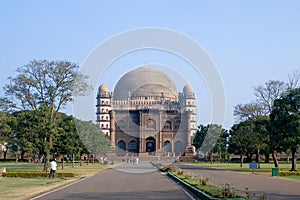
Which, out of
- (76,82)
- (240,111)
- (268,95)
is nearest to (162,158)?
(240,111)

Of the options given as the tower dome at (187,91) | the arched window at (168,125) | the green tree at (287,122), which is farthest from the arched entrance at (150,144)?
the green tree at (287,122)

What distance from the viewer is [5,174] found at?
114ft

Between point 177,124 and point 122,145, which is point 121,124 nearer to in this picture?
point 122,145

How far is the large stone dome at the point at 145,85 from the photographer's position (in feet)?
398

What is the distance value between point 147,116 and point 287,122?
7482 centimetres

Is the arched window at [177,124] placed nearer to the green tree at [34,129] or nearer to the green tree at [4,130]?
the green tree at [4,130]

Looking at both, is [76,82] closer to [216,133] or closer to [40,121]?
[40,121]

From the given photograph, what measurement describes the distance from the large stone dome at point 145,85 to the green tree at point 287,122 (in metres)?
77.0

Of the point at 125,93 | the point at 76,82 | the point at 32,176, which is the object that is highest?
the point at 125,93

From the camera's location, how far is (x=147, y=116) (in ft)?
384

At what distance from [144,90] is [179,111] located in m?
9.97

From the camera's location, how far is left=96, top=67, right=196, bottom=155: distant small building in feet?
381

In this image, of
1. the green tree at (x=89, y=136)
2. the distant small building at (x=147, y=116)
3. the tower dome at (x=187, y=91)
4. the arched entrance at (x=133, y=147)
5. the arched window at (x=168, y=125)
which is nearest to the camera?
the green tree at (x=89, y=136)

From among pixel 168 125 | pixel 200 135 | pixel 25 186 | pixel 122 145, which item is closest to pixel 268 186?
pixel 25 186
